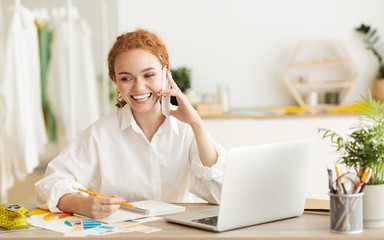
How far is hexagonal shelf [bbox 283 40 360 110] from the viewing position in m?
4.70

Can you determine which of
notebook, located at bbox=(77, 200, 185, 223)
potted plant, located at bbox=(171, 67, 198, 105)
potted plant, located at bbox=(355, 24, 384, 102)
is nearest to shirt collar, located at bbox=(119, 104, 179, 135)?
Answer: notebook, located at bbox=(77, 200, 185, 223)

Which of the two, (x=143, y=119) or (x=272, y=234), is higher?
(x=143, y=119)

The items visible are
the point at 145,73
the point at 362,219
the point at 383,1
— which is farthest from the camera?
the point at 383,1

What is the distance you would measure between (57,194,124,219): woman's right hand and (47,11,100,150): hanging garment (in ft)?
8.74

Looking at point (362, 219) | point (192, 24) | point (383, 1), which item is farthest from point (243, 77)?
point (362, 219)

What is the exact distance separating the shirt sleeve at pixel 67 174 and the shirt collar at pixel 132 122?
0.46 ft

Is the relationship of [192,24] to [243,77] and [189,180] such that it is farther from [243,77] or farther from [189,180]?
[189,180]

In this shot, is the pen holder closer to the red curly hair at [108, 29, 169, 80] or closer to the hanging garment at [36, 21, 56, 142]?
the red curly hair at [108, 29, 169, 80]

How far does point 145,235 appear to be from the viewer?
4.59 ft

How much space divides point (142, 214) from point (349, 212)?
0.60 m

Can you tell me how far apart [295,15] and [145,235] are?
3710mm

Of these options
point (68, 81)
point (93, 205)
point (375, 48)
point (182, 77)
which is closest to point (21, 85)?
point (68, 81)

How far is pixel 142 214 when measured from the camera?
165cm

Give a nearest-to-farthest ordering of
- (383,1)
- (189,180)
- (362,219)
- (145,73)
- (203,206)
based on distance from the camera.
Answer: (362,219) < (203,206) < (145,73) < (189,180) < (383,1)
